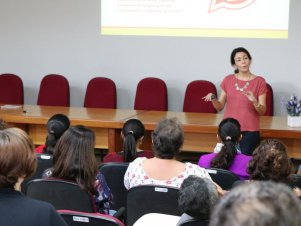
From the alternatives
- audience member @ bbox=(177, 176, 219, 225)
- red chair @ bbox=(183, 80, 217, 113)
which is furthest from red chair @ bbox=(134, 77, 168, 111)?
audience member @ bbox=(177, 176, 219, 225)

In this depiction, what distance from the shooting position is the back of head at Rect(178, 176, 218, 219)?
168 cm

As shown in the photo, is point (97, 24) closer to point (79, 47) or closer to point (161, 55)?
point (79, 47)

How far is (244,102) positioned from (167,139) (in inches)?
57.9

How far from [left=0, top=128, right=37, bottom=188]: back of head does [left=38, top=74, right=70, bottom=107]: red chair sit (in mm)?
4812

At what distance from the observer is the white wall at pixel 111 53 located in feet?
19.9

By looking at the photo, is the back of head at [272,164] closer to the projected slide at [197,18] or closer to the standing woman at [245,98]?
the standing woman at [245,98]

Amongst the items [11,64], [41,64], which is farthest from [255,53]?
[11,64]

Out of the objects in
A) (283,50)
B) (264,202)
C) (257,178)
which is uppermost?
(283,50)

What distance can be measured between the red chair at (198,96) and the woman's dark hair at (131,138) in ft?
8.48

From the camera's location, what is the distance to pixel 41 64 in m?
6.95

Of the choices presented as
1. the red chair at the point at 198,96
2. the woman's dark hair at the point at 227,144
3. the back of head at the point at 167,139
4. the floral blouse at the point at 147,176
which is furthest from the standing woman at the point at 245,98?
the red chair at the point at 198,96

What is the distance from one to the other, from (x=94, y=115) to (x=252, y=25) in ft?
7.49

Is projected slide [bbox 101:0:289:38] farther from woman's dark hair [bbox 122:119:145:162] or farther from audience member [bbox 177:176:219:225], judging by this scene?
audience member [bbox 177:176:219:225]

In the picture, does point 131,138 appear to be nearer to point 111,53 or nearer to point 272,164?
point 272,164
